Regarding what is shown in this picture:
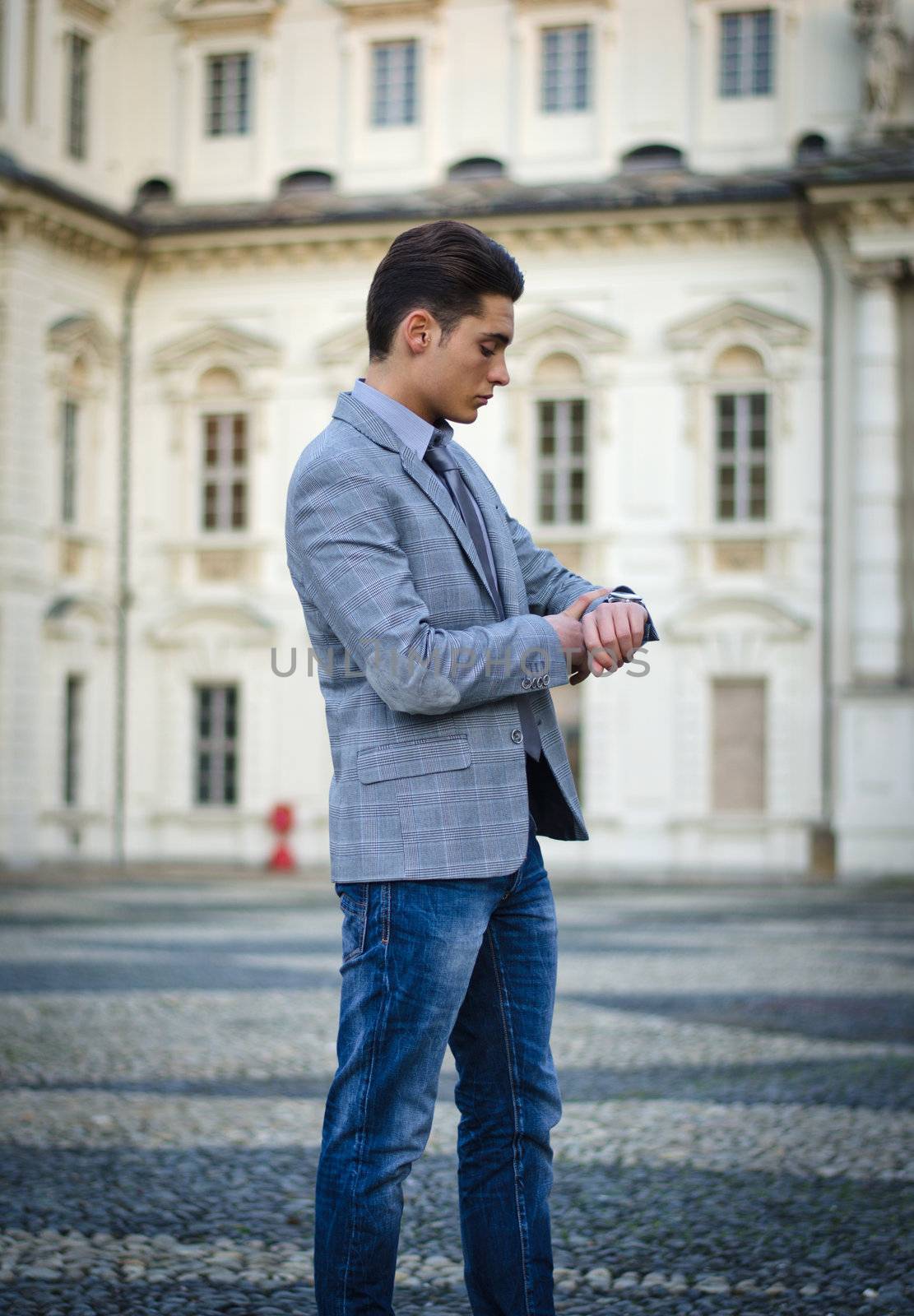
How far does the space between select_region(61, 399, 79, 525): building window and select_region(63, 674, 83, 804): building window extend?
93.0 inches

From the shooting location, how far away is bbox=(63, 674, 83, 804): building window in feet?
86.6

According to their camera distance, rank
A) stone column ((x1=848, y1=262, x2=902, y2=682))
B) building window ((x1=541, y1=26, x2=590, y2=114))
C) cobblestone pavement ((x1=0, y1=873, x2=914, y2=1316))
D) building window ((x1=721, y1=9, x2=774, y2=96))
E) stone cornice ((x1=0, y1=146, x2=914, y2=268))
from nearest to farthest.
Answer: cobblestone pavement ((x1=0, y1=873, x2=914, y2=1316))
stone column ((x1=848, y1=262, x2=902, y2=682))
stone cornice ((x1=0, y1=146, x2=914, y2=268))
building window ((x1=721, y1=9, x2=774, y2=96))
building window ((x1=541, y1=26, x2=590, y2=114))

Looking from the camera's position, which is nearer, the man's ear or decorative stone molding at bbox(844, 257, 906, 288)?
the man's ear

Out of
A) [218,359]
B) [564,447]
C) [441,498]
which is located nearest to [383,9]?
[218,359]

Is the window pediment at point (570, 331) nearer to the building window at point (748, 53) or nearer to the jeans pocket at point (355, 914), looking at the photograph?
the building window at point (748, 53)

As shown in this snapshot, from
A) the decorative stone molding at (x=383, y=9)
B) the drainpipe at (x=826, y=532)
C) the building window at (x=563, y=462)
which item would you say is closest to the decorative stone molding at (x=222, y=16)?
the decorative stone molding at (x=383, y=9)

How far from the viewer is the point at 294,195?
88.5 feet

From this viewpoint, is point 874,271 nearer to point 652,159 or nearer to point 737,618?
point 652,159

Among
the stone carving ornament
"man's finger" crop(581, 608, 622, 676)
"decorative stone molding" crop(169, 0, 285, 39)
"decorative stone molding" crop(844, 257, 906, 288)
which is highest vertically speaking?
"decorative stone molding" crop(169, 0, 285, 39)

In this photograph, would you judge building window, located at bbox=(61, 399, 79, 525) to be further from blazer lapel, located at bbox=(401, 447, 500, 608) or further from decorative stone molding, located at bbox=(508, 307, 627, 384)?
blazer lapel, located at bbox=(401, 447, 500, 608)

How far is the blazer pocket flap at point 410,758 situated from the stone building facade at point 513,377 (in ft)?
69.6

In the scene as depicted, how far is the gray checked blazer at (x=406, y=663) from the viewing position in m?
2.67

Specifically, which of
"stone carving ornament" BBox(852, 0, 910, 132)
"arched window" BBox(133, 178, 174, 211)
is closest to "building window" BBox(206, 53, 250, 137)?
"arched window" BBox(133, 178, 174, 211)

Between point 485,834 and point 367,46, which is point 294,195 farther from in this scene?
point 485,834
